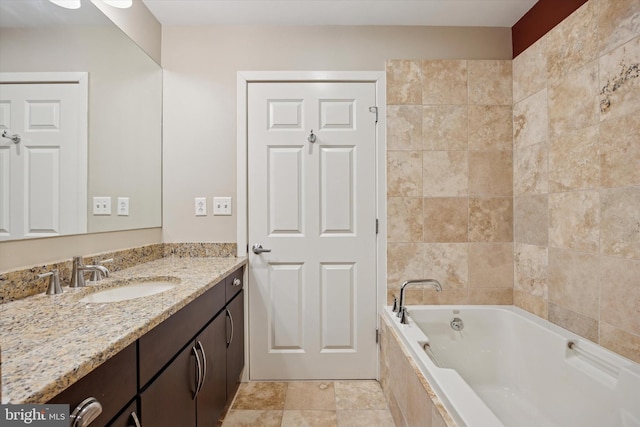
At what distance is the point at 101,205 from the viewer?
154 centimetres

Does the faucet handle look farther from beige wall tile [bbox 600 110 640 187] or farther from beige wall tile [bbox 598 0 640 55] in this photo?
beige wall tile [bbox 598 0 640 55]

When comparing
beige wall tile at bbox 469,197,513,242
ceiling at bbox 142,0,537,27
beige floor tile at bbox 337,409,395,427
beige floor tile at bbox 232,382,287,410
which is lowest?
beige floor tile at bbox 337,409,395,427

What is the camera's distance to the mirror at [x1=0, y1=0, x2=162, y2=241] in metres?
1.09

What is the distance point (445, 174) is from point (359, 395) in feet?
5.01

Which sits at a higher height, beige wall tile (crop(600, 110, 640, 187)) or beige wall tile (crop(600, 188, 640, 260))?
beige wall tile (crop(600, 110, 640, 187))

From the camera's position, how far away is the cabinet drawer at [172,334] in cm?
89

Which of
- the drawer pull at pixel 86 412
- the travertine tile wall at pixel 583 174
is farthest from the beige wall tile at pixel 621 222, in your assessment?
the drawer pull at pixel 86 412

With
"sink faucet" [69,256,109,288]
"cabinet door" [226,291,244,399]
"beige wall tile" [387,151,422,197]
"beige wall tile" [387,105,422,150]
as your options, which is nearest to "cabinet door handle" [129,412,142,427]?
"sink faucet" [69,256,109,288]

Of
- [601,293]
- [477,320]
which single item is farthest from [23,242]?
[601,293]

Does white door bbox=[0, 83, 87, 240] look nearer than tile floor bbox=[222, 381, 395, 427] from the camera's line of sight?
Yes

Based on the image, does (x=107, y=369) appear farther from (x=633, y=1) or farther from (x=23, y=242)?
(x=633, y=1)

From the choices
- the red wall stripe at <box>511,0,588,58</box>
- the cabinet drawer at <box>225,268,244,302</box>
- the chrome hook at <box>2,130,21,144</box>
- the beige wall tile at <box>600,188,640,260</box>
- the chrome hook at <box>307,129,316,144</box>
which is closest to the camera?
the chrome hook at <box>2,130,21,144</box>

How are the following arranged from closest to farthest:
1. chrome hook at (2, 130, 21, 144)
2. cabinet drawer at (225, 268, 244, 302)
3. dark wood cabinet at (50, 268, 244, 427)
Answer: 1. dark wood cabinet at (50, 268, 244, 427)
2. chrome hook at (2, 130, 21, 144)
3. cabinet drawer at (225, 268, 244, 302)

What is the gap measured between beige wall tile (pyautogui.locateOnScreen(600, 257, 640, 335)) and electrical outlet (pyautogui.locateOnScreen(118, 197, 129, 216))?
2.44 meters
